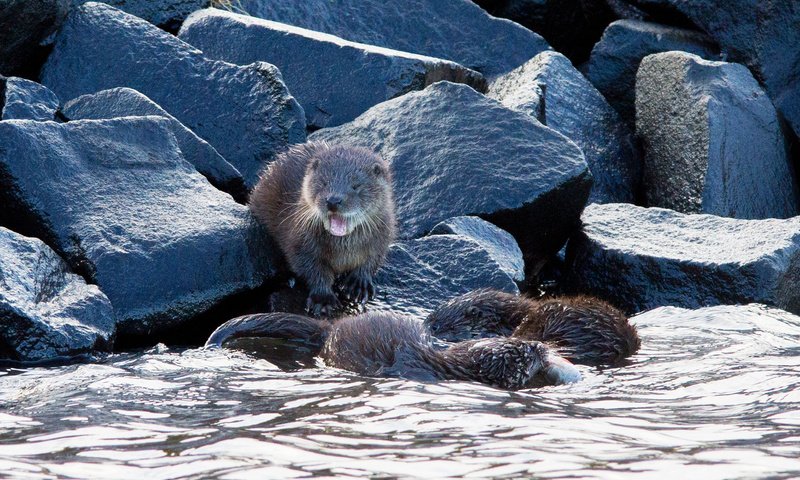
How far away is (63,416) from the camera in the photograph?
4250 mm

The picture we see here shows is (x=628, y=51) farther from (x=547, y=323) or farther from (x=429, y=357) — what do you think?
(x=429, y=357)

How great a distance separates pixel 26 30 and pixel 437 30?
403 cm

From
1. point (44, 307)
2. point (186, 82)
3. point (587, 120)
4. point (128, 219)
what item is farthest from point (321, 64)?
point (44, 307)

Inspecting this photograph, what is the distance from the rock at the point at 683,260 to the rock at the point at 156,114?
2.31m

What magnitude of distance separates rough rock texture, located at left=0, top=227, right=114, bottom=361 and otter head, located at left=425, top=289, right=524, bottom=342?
1695 mm

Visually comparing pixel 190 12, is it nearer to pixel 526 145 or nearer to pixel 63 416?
pixel 526 145

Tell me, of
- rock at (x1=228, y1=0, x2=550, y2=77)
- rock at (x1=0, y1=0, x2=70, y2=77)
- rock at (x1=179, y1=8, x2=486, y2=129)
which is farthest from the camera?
rock at (x1=228, y1=0, x2=550, y2=77)

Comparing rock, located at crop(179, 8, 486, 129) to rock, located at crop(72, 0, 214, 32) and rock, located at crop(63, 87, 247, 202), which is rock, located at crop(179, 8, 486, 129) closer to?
rock, located at crop(72, 0, 214, 32)

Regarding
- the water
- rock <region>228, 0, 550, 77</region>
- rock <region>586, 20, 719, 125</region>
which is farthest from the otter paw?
rock <region>586, 20, 719, 125</region>

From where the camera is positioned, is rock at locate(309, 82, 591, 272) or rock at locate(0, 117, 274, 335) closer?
rock at locate(0, 117, 274, 335)

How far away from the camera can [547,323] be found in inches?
229

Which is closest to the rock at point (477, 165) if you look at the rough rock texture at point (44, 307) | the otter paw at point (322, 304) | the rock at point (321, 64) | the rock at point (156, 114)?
the rock at point (321, 64)

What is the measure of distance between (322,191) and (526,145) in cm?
161

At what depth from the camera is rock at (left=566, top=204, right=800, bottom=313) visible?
671 cm
